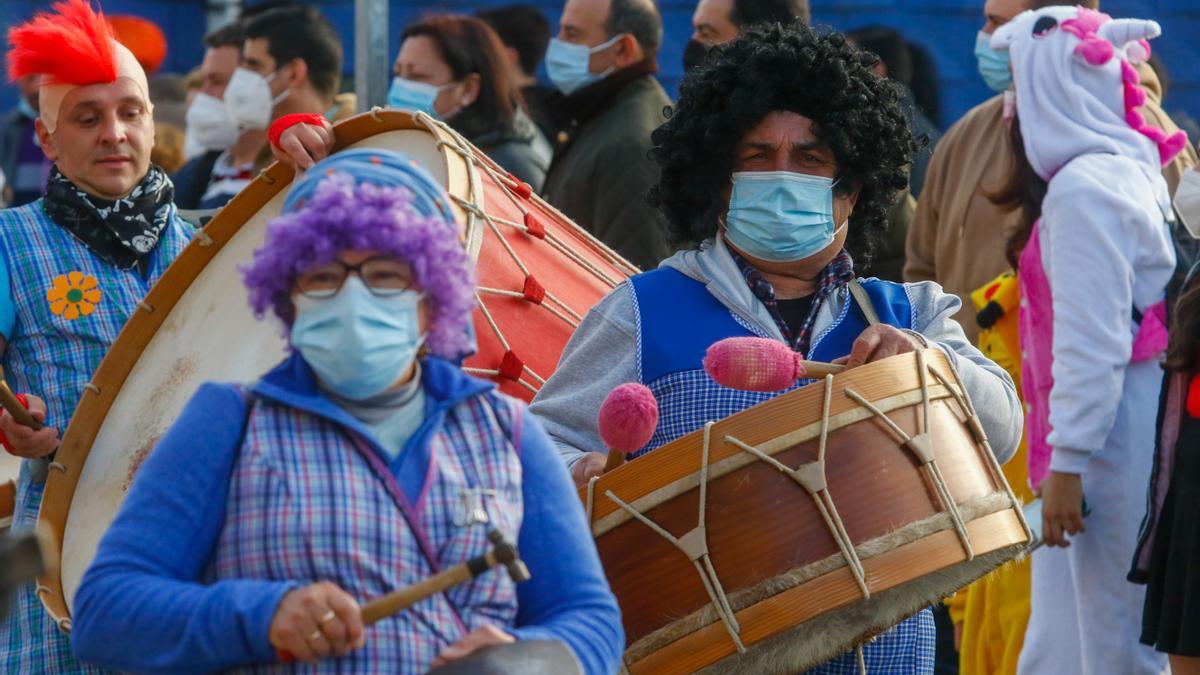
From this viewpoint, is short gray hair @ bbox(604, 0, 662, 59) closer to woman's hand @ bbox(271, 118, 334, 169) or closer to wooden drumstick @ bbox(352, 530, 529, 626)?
woman's hand @ bbox(271, 118, 334, 169)

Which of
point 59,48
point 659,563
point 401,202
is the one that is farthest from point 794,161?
point 59,48

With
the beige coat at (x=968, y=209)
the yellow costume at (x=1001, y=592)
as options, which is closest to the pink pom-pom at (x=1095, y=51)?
the yellow costume at (x=1001, y=592)

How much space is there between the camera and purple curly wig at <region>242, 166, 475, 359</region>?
2.54 meters

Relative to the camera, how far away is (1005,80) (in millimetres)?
6902

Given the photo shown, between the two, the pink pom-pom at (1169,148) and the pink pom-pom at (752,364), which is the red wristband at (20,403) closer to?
the pink pom-pom at (752,364)

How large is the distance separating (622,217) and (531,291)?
2.05m

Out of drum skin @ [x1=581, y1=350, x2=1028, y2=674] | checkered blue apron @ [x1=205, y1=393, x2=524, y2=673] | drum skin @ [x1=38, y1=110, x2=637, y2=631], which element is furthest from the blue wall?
checkered blue apron @ [x1=205, y1=393, x2=524, y2=673]

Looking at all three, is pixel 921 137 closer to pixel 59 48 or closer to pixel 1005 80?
pixel 59 48

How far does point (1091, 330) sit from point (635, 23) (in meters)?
2.54

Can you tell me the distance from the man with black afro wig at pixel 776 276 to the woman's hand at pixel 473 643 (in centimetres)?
87

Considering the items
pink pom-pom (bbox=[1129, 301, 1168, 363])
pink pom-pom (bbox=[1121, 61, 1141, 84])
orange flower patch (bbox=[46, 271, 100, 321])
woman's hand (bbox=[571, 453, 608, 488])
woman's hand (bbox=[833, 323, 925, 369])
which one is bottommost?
pink pom-pom (bbox=[1129, 301, 1168, 363])

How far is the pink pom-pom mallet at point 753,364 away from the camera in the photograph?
10.3 ft

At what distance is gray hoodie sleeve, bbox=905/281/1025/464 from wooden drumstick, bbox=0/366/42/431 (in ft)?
5.84

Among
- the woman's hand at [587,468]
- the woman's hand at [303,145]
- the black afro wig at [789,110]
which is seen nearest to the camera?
the woman's hand at [587,468]
